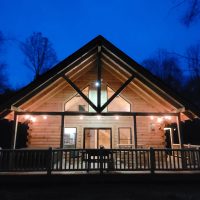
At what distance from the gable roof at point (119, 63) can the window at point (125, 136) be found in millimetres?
3701

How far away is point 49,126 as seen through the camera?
12.8 meters

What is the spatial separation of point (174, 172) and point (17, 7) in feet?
543

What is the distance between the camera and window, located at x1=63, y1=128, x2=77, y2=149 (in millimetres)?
12750

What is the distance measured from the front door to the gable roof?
4329mm

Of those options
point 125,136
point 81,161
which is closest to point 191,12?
point 81,161

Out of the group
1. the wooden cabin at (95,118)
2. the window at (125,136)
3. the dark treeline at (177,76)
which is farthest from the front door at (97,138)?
the dark treeline at (177,76)

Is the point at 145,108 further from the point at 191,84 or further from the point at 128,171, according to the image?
the point at 191,84

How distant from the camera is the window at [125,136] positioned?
42.5ft

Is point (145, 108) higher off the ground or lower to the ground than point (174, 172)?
higher

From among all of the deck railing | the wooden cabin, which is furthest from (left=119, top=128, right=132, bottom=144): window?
the deck railing

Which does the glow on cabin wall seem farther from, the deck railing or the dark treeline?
the dark treeline
